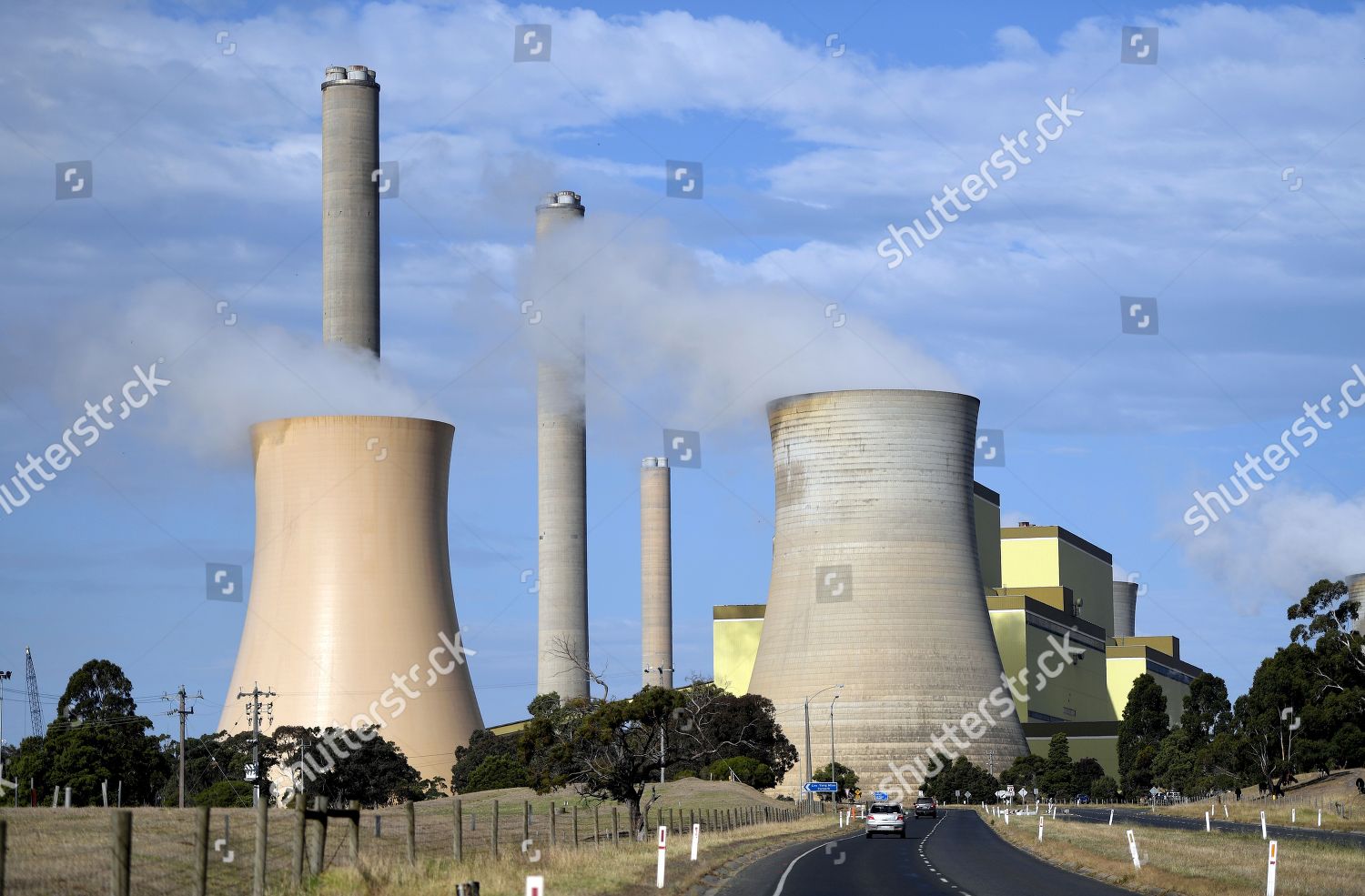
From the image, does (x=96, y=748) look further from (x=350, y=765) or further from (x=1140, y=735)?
(x=1140, y=735)

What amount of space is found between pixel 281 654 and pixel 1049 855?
3672 cm

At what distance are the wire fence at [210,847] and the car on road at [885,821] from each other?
282 inches

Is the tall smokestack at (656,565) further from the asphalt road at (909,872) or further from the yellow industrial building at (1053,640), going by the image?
the asphalt road at (909,872)

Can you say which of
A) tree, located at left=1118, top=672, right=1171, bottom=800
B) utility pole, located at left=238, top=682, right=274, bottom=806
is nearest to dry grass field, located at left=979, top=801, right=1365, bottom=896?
utility pole, located at left=238, top=682, right=274, bottom=806

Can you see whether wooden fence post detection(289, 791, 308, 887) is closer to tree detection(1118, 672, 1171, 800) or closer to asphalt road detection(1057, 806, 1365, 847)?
asphalt road detection(1057, 806, 1365, 847)

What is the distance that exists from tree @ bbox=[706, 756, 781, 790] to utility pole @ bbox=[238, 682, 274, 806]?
19.1m

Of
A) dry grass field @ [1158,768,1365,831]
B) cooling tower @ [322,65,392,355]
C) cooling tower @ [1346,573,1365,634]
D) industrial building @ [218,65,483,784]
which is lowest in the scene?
dry grass field @ [1158,768,1365,831]

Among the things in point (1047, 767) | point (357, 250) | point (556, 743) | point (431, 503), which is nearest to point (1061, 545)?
point (1047, 767)

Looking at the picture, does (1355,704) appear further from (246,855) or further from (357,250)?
(246,855)

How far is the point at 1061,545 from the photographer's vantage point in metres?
144

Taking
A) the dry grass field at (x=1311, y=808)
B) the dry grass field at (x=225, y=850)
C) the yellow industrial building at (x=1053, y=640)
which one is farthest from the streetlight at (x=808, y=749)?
the yellow industrial building at (x=1053, y=640)

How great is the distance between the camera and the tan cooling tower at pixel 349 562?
59.9 meters

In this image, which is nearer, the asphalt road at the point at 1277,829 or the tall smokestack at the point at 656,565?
the asphalt road at the point at 1277,829

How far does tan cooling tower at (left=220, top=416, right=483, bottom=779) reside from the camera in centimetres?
5991
